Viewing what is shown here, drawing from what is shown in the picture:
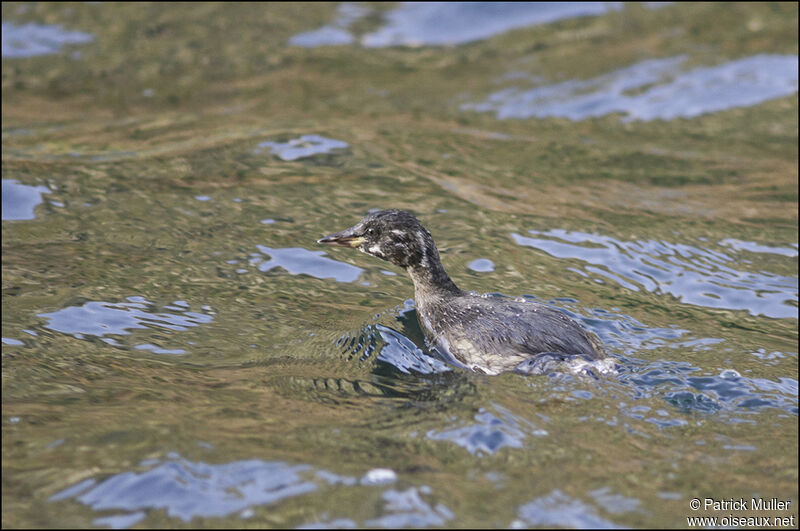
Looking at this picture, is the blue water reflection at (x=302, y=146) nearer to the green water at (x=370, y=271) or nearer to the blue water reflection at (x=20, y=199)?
the green water at (x=370, y=271)

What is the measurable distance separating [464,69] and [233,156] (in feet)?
14.0

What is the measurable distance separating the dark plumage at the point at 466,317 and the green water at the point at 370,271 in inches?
7.8

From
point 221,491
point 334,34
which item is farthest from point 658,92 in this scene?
point 221,491

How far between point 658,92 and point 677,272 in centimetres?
479

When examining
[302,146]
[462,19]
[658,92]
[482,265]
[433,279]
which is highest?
[462,19]

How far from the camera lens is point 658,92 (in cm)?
1176

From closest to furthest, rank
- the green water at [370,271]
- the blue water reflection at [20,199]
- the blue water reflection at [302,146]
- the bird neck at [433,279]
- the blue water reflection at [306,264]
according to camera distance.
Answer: the green water at [370,271] < the bird neck at [433,279] < the blue water reflection at [306,264] < the blue water reflection at [20,199] < the blue water reflection at [302,146]

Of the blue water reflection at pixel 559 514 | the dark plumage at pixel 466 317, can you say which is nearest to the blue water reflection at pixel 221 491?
the blue water reflection at pixel 559 514

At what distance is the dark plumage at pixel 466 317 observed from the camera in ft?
19.0

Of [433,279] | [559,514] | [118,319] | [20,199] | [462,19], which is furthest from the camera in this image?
[462,19]

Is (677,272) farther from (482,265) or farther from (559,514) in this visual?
(559,514)

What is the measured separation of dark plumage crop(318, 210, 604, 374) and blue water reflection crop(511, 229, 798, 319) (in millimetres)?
1445

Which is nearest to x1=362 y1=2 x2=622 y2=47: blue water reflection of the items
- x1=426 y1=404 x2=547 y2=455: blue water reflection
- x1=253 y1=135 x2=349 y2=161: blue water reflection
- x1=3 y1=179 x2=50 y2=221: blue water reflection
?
x1=253 y1=135 x2=349 y2=161: blue water reflection

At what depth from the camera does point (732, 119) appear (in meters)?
11.2
